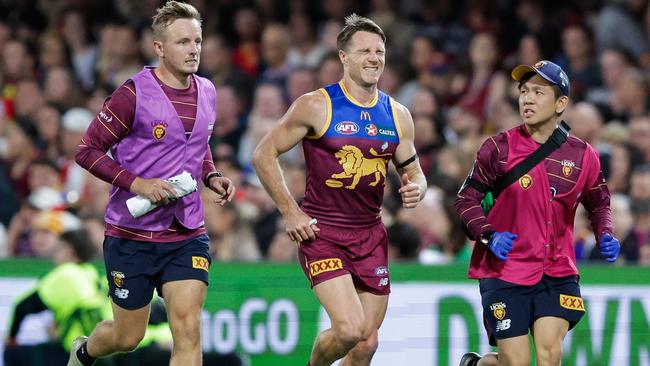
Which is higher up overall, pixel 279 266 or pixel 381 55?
pixel 381 55

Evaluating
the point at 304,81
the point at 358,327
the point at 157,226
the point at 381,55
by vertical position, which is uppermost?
the point at 304,81

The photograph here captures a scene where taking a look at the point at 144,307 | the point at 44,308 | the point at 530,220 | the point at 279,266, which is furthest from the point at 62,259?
the point at 530,220

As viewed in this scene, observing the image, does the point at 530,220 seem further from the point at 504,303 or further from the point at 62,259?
the point at 62,259

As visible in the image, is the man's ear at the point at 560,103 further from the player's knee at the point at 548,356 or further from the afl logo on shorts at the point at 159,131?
the afl logo on shorts at the point at 159,131

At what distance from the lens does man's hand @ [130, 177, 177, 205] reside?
9.16 m

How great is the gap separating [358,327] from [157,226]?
4.89 ft

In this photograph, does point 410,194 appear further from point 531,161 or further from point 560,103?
point 560,103

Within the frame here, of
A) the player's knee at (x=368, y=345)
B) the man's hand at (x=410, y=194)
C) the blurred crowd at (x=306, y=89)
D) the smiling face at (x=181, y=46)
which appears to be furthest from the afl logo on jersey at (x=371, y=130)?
the blurred crowd at (x=306, y=89)

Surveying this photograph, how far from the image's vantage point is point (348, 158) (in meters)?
9.88

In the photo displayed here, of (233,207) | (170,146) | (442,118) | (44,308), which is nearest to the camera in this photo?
(170,146)

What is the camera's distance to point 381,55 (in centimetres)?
995

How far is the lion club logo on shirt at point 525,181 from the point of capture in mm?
9680

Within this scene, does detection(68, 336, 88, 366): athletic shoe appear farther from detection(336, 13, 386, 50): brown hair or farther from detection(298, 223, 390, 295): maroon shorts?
detection(336, 13, 386, 50): brown hair

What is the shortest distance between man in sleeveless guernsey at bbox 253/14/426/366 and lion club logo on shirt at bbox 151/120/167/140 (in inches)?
29.8
